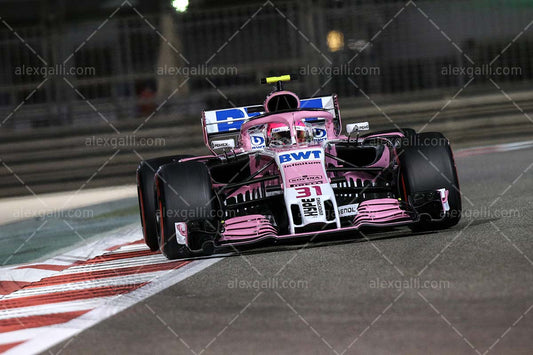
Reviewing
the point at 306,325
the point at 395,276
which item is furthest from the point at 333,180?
the point at 306,325

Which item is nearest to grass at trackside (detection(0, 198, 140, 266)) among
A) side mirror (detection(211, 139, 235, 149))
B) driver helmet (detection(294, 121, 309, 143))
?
side mirror (detection(211, 139, 235, 149))

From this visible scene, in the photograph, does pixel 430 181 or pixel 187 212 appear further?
pixel 430 181

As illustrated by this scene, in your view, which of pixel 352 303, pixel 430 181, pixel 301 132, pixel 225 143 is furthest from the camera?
pixel 225 143

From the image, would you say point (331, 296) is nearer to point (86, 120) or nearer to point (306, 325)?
point (306, 325)

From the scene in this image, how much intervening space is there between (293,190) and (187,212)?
756 mm
